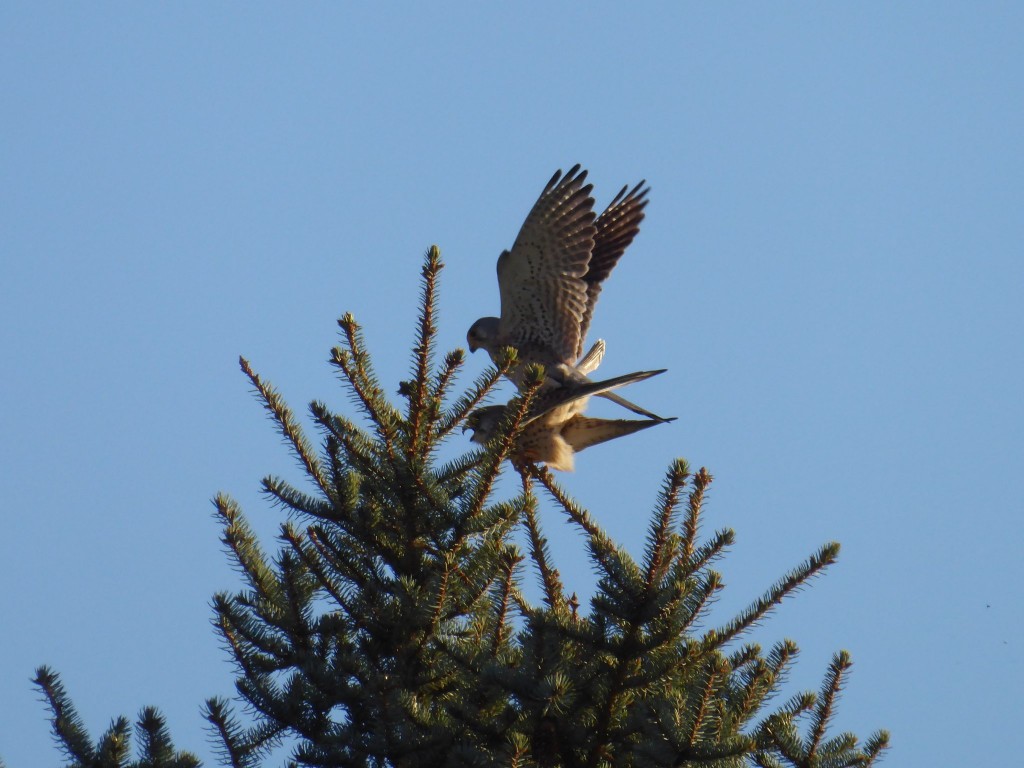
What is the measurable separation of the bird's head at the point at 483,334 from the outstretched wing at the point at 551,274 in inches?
2.3

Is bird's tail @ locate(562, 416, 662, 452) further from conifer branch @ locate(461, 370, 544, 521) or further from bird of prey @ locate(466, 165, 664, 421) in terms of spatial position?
conifer branch @ locate(461, 370, 544, 521)

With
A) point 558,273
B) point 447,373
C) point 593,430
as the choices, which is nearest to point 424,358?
point 447,373

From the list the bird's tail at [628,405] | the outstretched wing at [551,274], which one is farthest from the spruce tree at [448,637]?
the outstretched wing at [551,274]

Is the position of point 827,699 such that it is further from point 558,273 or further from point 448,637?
point 558,273

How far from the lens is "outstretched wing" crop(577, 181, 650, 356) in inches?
246

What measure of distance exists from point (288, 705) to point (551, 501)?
3.24 ft

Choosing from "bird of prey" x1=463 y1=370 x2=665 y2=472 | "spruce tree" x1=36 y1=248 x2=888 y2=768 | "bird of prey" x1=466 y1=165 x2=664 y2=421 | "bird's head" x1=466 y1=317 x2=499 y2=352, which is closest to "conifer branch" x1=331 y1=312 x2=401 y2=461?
"spruce tree" x1=36 y1=248 x2=888 y2=768

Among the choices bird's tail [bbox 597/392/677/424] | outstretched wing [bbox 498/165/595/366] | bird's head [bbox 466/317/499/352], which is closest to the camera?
bird's tail [bbox 597/392/677/424]

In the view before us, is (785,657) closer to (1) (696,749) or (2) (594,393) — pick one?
(1) (696,749)

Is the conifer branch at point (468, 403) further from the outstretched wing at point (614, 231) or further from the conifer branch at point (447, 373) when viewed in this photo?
the outstretched wing at point (614, 231)

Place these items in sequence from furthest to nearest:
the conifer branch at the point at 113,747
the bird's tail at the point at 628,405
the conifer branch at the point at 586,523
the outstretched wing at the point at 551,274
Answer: the outstretched wing at the point at 551,274 → the bird's tail at the point at 628,405 → the conifer branch at the point at 586,523 → the conifer branch at the point at 113,747

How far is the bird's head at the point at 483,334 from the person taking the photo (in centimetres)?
616

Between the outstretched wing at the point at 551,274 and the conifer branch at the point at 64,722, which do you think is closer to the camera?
the conifer branch at the point at 64,722

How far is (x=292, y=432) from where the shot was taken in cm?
288
